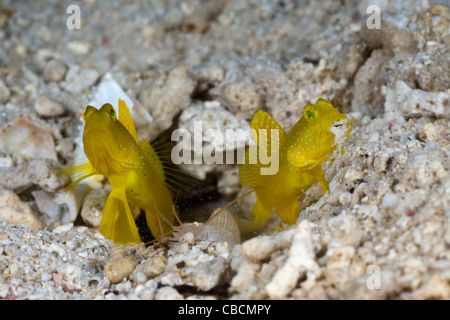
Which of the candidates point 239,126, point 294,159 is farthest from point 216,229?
point 239,126

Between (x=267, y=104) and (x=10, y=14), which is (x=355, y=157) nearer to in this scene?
(x=267, y=104)

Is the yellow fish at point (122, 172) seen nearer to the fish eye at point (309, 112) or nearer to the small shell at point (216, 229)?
the small shell at point (216, 229)

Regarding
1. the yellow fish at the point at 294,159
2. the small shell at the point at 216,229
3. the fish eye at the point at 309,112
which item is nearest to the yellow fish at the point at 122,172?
the small shell at the point at 216,229

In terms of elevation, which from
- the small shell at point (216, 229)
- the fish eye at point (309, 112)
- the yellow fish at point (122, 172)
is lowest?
the small shell at point (216, 229)

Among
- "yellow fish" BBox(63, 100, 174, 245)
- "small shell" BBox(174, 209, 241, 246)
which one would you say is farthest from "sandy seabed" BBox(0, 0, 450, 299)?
"yellow fish" BBox(63, 100, 174, 245)

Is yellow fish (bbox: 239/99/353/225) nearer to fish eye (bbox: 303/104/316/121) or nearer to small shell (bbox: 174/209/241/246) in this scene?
fish eye (bbox: 303/104/316/121)
